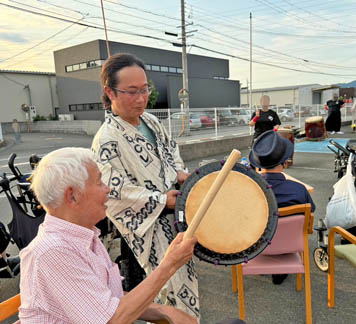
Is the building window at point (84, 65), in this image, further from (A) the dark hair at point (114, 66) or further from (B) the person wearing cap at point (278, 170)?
(A) the dark hair at point (114, 66)

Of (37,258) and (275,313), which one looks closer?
(37,258)

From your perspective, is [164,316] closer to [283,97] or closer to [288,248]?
[288,248]

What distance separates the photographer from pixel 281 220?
1.86m

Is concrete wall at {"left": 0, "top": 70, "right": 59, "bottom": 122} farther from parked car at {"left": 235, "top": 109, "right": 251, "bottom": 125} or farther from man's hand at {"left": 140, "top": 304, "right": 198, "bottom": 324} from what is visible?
man's hand at {"left": 140, "top": 304, "right": 198, "bottom": 324}

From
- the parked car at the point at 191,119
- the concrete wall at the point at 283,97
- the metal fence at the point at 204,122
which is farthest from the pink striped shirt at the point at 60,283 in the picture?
the concrete wall at the point at 283,97

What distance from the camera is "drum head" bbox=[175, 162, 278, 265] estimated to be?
1396 mm

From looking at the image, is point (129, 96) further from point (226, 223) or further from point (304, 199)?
point (304, 199)

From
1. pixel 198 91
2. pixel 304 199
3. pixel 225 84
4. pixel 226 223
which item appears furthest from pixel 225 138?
pixel 225 84

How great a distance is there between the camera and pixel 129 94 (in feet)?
5.04

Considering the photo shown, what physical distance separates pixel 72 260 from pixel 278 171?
5.22 feet

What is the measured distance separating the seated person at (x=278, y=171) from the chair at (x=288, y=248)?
0.14 meters

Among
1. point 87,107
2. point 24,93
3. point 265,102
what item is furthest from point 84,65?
point 265,102

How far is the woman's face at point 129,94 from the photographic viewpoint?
4.98 ft

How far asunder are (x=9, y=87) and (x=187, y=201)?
1176 inches
